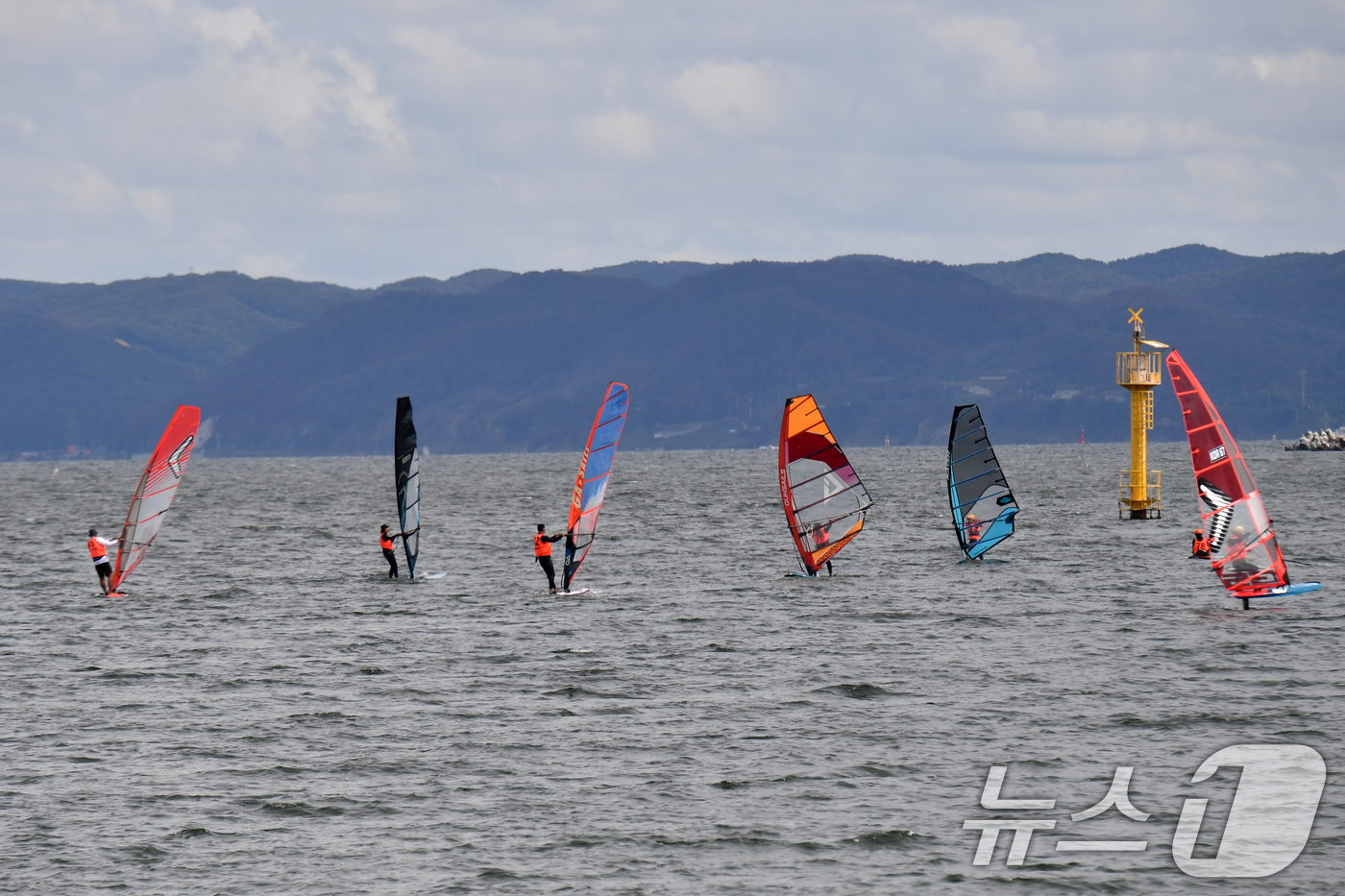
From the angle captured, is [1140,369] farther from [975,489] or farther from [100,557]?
[100,557]

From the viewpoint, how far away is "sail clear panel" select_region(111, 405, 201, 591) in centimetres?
4028

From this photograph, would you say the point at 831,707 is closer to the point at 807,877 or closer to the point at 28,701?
the point at 807,877

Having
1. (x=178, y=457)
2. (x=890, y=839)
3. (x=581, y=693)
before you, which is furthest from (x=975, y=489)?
(x=890, y=839)

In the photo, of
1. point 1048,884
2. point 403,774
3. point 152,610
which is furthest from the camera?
point 152,610

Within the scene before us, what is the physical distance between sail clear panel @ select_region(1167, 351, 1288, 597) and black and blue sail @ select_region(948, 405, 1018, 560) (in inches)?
483

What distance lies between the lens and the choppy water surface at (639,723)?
17.2 m

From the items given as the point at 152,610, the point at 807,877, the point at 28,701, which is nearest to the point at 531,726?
the point at 807,877

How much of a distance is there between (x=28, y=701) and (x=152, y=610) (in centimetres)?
1378

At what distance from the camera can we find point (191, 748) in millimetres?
22625

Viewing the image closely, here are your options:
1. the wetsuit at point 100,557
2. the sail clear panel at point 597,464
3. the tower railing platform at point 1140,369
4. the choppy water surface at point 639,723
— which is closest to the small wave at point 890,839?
the choppy water surface at point 639,723

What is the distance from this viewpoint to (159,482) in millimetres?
40656

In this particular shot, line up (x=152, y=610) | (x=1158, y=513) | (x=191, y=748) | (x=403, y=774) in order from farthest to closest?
(x=1158, y=513)
(x=152, y=610)
(x=191, y=748)
(x=403, y=774)

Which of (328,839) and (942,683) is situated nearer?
(328,839)

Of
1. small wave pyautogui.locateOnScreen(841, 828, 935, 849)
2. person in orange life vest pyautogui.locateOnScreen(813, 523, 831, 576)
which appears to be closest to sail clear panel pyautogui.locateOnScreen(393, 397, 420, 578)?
person in orange life vest pyautogui.locateOnScreen(813, 523, 831, 576)
